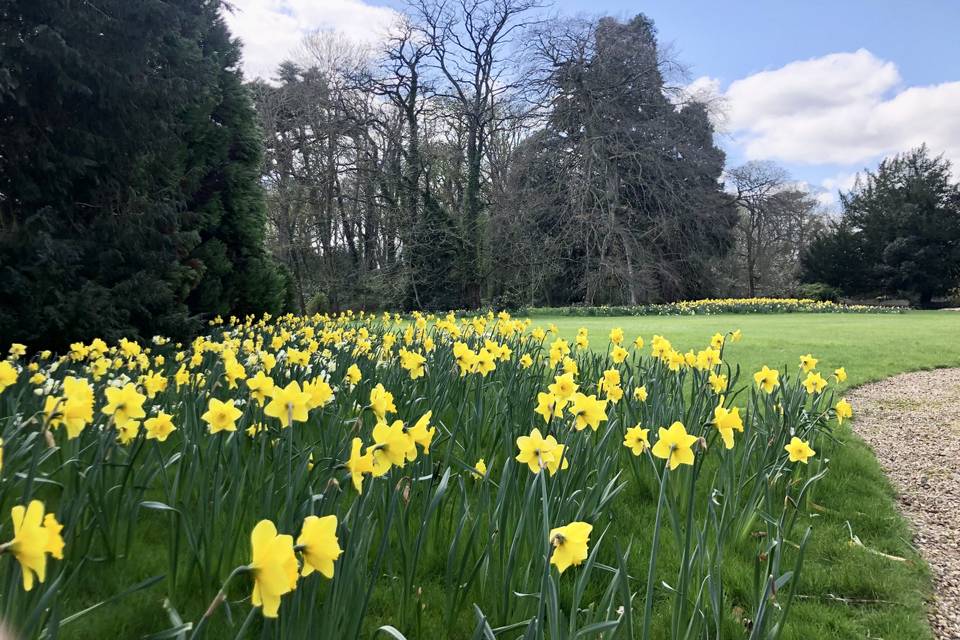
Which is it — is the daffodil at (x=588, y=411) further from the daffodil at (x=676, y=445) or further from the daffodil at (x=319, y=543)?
the daffodil at (x=319, y=543)

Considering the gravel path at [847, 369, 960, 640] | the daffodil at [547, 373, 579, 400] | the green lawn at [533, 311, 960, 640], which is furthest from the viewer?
the gravel path at [847, 369, 960, 640]

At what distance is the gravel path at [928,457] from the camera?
221 cm

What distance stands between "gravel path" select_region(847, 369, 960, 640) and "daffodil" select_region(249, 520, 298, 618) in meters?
2.10

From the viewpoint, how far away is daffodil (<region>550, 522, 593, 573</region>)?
3.51 ft

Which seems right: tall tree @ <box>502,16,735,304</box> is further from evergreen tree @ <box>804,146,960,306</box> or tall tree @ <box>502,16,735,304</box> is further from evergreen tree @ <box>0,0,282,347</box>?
evergreen tree @ <box>0,0,282,347</box>

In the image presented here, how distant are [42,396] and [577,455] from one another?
8.47 feet

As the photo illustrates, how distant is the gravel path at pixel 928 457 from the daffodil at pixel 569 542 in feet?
5.12

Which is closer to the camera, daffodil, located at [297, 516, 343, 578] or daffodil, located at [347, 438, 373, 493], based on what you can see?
daffodil, located at [297, 516, 343, 578]

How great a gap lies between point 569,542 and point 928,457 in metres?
3.65

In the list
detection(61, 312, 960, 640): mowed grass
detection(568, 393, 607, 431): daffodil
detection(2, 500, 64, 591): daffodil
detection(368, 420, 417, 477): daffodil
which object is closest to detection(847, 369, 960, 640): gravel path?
detection(61, 312, 960, 640): mowed grass

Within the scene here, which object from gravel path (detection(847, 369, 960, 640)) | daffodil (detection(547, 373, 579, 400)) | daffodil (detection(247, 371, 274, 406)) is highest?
daffodil (detection(247, 371, 274, 406))

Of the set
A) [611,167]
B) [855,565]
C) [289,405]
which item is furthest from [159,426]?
[611,167]

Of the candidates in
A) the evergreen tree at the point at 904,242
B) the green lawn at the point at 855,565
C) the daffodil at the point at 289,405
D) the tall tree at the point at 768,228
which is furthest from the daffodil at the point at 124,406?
the evergreen tree at the point at 904,242

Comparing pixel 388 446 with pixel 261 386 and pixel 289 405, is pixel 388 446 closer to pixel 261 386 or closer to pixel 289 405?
pixel 289 405
